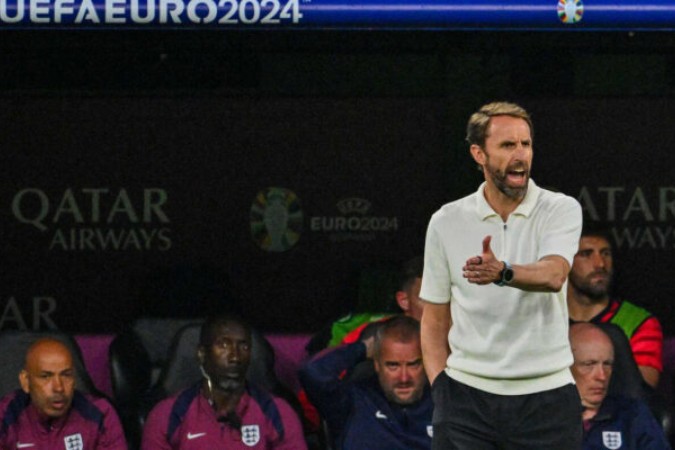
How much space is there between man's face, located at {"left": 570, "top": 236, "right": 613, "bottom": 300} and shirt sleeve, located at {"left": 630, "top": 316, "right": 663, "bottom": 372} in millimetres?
223

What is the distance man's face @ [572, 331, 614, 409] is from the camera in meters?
6.74

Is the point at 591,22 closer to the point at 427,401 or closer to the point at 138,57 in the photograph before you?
the point at 427,401

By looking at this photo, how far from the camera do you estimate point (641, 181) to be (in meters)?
9.03

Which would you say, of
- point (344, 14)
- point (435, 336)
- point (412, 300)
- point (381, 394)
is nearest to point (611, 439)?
point (381, 394)

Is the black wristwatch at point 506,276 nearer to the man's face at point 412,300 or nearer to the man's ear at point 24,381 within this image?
the man's face at point 412,300

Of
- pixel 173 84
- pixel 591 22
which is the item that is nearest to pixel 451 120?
pixel 173 84

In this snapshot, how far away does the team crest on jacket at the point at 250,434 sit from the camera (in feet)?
22.6

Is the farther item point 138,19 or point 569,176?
point 569,176

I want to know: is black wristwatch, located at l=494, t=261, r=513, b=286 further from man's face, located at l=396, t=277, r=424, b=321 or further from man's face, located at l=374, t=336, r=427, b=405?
man's face, located at l=396, t=277, r=424, b=321

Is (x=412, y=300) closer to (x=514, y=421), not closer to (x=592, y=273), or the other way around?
(x=592, y=273)

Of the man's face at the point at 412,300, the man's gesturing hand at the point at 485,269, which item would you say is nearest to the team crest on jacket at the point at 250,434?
the man's face at the point at 412,300

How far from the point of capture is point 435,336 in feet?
15.3

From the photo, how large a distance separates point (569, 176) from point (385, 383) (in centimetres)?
258

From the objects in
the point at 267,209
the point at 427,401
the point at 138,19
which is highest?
the point at 138,19
